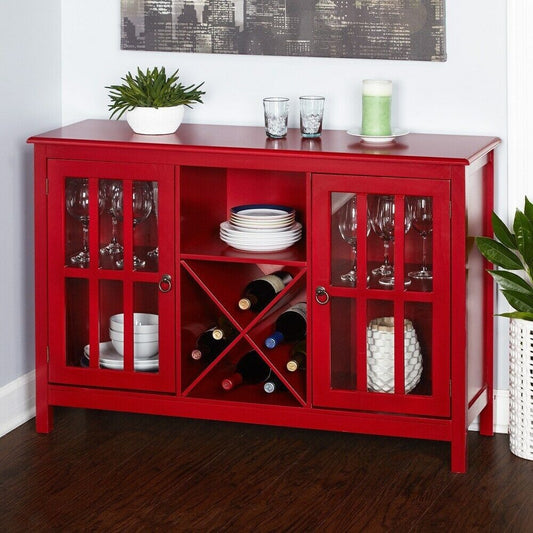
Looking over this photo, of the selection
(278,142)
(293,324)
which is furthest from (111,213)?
(293,324)

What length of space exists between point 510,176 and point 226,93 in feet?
3.09

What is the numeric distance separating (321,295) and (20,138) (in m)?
1.09

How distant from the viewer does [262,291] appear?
10.9 feet

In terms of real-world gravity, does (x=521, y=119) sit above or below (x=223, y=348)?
above

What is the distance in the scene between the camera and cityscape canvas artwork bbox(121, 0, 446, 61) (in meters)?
3.38

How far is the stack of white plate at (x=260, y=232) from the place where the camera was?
3.24m

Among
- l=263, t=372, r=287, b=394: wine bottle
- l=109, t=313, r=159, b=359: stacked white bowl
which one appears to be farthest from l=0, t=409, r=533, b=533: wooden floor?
l=109, t=313, r=159, b=359: stacked white bowl

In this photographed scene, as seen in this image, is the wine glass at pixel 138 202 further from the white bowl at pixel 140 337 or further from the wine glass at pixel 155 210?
the white bowl at pixel 140 337

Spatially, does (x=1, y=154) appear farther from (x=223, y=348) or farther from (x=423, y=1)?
(x=423, y=1)

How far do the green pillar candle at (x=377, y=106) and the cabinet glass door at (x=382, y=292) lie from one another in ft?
0.79

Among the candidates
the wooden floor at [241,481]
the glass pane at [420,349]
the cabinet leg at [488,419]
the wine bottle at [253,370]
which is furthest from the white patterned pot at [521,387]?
the wine bottle at [253,370]

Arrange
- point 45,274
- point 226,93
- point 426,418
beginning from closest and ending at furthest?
point 426,418, point 45,274, point 226,93

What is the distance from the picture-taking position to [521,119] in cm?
332

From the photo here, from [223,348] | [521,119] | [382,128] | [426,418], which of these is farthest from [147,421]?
[521,119]
